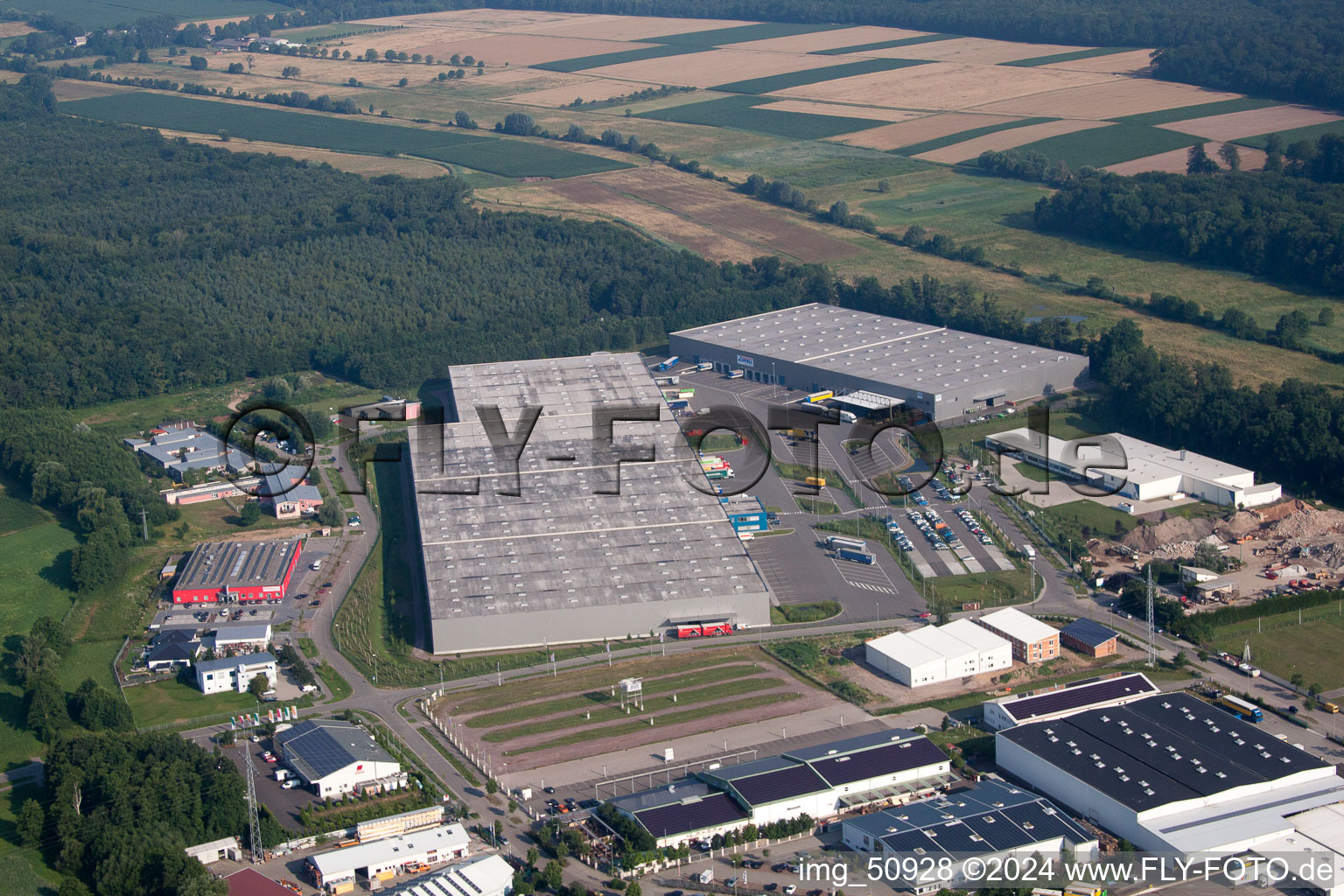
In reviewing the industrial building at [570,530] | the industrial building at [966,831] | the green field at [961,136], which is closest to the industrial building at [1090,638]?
the industrial building at [570,530]

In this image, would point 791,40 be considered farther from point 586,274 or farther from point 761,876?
point 761,876

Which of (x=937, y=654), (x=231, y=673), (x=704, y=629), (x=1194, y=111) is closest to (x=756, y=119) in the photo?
(x=1194, y=111)

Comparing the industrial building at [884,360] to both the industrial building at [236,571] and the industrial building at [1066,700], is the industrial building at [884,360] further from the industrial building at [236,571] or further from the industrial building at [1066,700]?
the industrial building at [236,571]

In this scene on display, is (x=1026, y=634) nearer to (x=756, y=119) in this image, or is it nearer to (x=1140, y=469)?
(x=1140, y=469)

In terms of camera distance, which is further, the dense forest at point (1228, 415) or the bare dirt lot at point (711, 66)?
the bare dirt lot at point (711, 66)

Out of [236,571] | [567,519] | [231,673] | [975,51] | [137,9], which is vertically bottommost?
[231,673]

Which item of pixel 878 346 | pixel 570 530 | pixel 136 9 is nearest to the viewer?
pixel 570 530

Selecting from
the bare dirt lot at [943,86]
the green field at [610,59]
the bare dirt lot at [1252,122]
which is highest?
the green field at [610,59]

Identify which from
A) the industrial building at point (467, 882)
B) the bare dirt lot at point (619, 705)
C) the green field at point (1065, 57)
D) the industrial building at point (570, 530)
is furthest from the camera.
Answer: the green field at point (1065, 57)
